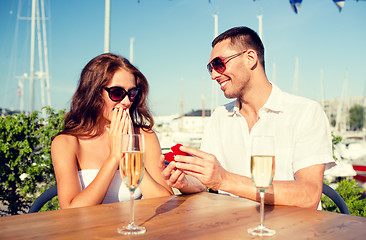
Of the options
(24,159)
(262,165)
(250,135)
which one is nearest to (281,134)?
(250,135)

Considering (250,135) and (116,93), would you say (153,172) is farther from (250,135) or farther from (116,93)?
(250,135)

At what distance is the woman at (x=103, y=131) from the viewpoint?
2.57 m

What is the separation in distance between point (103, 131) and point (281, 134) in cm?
158

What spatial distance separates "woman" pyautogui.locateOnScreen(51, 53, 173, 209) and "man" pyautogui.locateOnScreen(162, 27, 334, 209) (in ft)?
1.71

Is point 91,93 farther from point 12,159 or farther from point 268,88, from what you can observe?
point 12,159

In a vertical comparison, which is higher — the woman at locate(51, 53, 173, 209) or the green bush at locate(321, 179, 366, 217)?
the woman at locate(51, 53, 173, 209)

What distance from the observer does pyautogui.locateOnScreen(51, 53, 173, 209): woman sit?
8.45 ft

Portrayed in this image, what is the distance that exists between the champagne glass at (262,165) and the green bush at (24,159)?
147 inches

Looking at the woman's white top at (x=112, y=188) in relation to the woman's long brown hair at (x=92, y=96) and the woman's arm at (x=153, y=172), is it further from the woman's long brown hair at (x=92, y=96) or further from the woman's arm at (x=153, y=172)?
the woman's long brown hair at (x=92, y=96)

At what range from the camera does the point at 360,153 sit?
42.8ft

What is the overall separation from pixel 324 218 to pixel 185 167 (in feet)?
2.31

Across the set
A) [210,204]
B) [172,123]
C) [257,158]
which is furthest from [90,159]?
[172,123]

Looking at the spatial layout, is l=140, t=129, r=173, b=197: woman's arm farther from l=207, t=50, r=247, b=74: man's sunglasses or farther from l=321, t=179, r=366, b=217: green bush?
l=321, t=179, r=366, b=217: green bush

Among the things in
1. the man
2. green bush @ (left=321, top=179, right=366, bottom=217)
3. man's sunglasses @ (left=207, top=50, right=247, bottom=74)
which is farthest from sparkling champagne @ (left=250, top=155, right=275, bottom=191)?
green bush @ (left=321, top=179, right=366, bottom=217)
